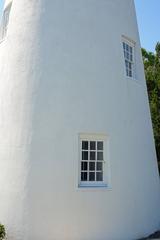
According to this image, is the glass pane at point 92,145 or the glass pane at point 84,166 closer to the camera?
the glass pane at point 84,166

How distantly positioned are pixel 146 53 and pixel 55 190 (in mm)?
19012

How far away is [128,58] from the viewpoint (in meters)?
11.8

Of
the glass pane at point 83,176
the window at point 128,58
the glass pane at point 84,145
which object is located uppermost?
the window at point 128,58

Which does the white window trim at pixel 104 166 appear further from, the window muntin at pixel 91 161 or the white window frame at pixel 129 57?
the white window frame at pixel 129 57

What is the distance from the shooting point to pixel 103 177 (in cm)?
988

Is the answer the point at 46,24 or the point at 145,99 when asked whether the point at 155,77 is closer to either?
the point at 145,99

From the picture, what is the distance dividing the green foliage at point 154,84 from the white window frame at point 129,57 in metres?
8.97

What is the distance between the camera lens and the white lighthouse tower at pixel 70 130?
30.1 feet

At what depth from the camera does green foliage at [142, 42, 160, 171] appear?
20312mm

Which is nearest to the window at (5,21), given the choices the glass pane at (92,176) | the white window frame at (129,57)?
the white window frame at (129,57)

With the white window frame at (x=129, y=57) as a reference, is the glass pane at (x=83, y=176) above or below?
below

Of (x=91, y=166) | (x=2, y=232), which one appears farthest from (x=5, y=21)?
(x=2, y=232)

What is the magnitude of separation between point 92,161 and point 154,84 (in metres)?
13.4

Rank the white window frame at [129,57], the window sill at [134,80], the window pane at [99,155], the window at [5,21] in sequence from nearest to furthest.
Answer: the window pane at [99,155]
the window sill at [134,80]
the white window frame at [129,57]
the window at [5,21]
